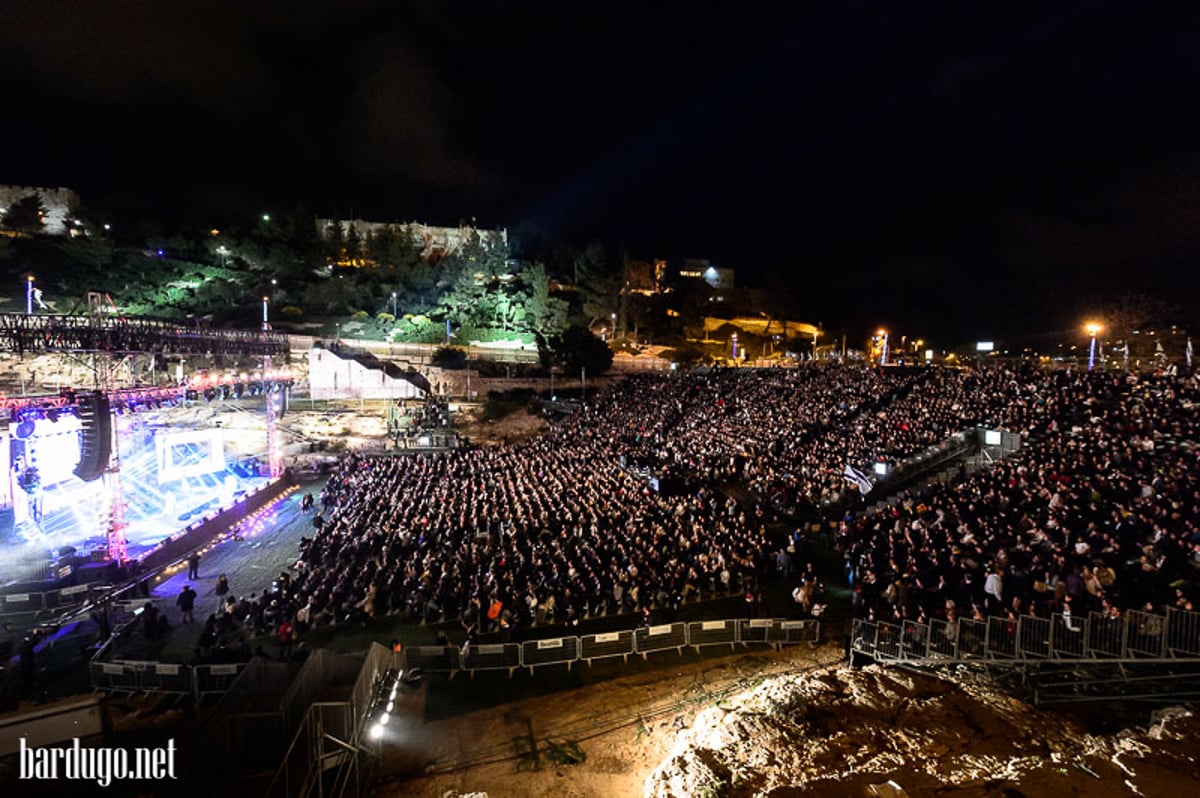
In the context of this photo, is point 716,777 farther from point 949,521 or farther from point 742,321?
point 742,321

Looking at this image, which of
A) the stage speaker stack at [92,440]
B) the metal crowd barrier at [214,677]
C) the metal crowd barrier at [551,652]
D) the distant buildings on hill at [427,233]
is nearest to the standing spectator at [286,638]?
the metal crowd barrier at [214,677]

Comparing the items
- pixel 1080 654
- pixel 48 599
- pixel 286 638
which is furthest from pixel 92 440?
pixel 1080 654

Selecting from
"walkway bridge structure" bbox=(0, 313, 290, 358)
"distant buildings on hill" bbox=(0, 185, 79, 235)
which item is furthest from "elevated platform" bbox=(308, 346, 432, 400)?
"distant buildings on hill" bbox=(0, 185, 79, 235)

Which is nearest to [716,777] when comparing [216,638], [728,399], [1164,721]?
[1164,721]

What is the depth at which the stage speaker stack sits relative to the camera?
575 inches

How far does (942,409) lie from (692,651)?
1708 centimetres

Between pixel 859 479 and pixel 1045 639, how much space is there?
967cm

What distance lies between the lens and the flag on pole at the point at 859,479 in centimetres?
1728

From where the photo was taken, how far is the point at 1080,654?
8.05m

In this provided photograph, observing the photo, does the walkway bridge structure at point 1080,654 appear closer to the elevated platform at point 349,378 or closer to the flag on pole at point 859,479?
the flag on pole at point 859,479

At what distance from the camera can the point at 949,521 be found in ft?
43.9

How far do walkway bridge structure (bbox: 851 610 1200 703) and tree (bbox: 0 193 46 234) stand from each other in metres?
88.1

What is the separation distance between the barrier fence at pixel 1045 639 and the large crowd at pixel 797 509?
0.50 metres

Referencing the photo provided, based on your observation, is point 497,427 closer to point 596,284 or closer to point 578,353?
point 578,353
